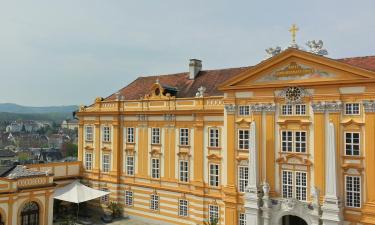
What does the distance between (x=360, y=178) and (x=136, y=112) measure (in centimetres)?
1993

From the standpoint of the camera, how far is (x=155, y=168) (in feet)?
112

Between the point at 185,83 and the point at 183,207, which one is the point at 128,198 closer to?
the point at 183,207

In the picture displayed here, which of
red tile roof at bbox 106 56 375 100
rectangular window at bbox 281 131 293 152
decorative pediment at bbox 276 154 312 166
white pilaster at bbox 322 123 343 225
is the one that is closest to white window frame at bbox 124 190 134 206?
red tile roof at bbox 106 56 375 100

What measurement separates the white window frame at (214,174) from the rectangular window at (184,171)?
7.75ft

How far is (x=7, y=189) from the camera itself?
2867cm

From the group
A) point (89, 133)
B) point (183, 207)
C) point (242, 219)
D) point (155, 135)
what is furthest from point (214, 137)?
point (89, 133)

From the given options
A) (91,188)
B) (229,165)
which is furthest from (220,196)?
(91,188)

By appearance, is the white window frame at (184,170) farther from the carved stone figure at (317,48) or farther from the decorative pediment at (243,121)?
the carved stone figure at (317,48)

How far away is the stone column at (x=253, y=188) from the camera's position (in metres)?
25.8

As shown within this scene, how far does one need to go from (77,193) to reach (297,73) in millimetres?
22482

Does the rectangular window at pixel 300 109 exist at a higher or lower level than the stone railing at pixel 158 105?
lower

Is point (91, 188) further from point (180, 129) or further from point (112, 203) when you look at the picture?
point (180, 129)

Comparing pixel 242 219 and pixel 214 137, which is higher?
pixel 214 137

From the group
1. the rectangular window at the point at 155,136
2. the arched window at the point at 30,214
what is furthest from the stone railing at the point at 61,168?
the rectangular window at the point at 155,136
